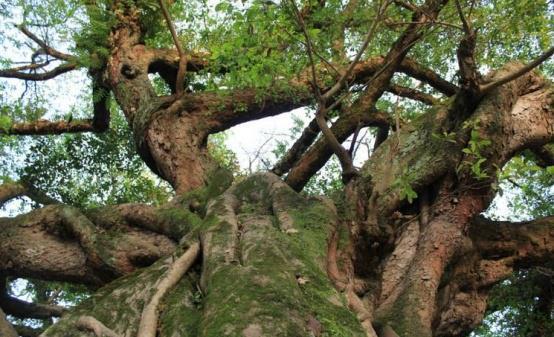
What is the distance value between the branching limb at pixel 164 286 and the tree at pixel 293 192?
0.05 feet

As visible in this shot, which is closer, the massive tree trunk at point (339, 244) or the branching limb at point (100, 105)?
the massive tree trunk at point (339, 244)

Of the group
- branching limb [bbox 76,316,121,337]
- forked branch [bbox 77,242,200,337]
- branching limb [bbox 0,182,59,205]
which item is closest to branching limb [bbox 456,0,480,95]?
forked branch [bbox 77,242,200,337]

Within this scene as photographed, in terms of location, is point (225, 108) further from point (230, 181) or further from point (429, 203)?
point (429, 203)

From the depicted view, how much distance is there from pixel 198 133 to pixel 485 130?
140 inches

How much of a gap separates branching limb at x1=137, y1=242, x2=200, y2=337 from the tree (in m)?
0.01

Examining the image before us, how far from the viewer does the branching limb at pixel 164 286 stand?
330cm

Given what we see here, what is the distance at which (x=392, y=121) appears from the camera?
712 cm

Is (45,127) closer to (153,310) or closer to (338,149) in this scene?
(338,149)

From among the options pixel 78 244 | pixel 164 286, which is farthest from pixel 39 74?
pixel 164 286

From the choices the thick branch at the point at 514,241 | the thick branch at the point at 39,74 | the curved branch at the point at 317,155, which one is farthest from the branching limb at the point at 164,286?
the thick branch at the point at 39,74

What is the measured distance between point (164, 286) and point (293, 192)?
1.84 meters

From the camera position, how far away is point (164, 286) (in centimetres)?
368

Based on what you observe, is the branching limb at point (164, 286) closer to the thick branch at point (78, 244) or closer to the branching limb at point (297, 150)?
the thick branch at point (78, 244)

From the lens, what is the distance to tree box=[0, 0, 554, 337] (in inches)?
143
